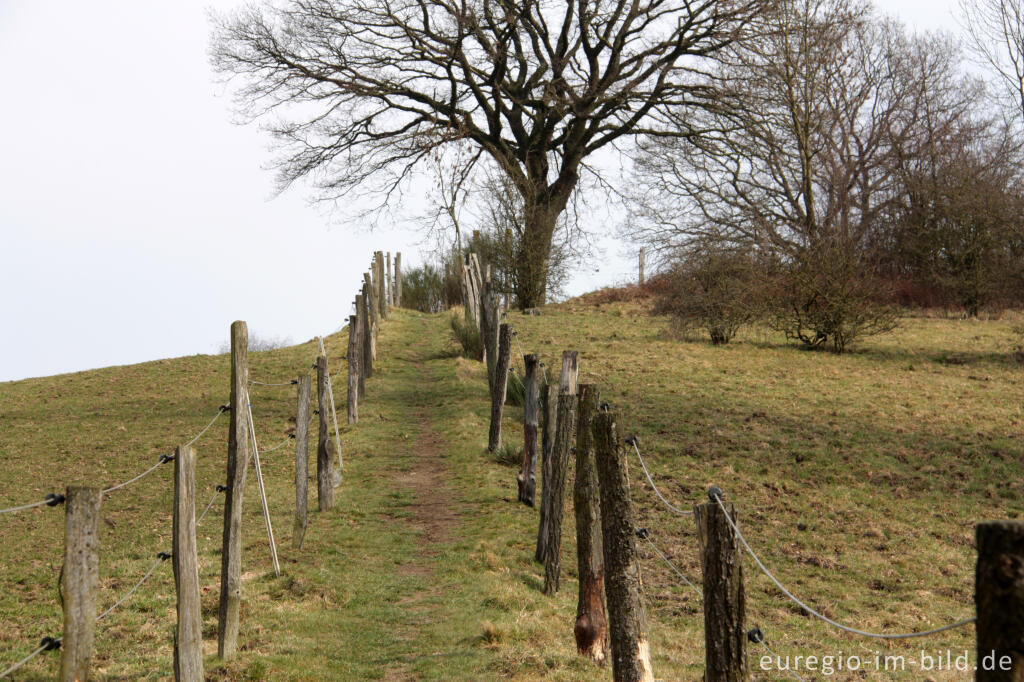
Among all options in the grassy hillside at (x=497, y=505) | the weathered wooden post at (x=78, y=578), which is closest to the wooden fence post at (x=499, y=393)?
the grassy hillside at (x=497, y=505)

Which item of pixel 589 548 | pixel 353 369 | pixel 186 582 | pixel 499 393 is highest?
pixel 353 369

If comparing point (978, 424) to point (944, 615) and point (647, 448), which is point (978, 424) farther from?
point (944, 615)

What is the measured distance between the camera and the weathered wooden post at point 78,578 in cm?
457

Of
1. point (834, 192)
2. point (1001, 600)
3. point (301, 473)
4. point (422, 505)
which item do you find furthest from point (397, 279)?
point (1001, 600)

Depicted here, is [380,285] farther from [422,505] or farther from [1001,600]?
[1001,600]

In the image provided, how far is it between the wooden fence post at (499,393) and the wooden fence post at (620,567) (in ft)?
23.1

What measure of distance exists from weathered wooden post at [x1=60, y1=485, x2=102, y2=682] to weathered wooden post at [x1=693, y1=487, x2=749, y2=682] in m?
3.17

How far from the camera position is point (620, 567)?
5504 mm

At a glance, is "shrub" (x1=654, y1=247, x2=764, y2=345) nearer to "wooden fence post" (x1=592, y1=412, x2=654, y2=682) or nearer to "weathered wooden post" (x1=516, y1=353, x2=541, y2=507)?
"weathered wooden post" (x1=516, y1=353, x2=541, y2=507)

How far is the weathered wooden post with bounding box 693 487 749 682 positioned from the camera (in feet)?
13.7

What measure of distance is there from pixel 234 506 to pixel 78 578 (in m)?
1.63

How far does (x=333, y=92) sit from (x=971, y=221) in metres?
20.5

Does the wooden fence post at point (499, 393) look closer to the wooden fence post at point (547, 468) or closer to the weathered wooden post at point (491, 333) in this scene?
the weathered wooden post at point (491, 333)

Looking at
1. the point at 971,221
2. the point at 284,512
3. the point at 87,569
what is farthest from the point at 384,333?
the point at 87,569
